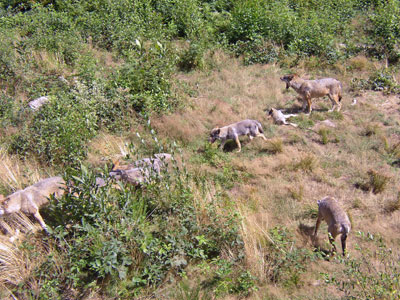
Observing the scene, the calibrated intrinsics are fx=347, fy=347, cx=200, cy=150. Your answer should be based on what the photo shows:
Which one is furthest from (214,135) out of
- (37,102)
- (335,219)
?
(37,102)

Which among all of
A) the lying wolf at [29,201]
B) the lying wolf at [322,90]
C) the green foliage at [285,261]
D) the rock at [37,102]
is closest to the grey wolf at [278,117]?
the lying wolf at [322,90]

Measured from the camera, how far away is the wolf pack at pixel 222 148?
6480 mm

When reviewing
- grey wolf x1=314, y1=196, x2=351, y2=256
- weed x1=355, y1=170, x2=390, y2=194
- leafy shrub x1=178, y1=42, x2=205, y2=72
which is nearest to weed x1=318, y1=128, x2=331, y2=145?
weed x1=355, y1=170, x2=390, y2=194

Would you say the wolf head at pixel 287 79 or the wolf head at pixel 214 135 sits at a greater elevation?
the wolf head at pixel 287 79

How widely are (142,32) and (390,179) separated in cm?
1082

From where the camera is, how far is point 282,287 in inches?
228

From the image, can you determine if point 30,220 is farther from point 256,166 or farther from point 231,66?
point 231,66

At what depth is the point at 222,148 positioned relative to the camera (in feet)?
32.4

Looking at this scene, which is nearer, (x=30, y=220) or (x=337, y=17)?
(x=30, y=220)

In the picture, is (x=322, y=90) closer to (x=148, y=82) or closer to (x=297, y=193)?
(x=297, y=193)

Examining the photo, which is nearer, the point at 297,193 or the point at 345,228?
the point at 345,228

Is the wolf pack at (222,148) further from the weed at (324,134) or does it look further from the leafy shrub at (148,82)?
the leafy shrub at (148,82)

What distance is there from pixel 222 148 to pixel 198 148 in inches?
27.0

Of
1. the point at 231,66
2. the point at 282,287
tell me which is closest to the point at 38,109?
the point at 231,66
